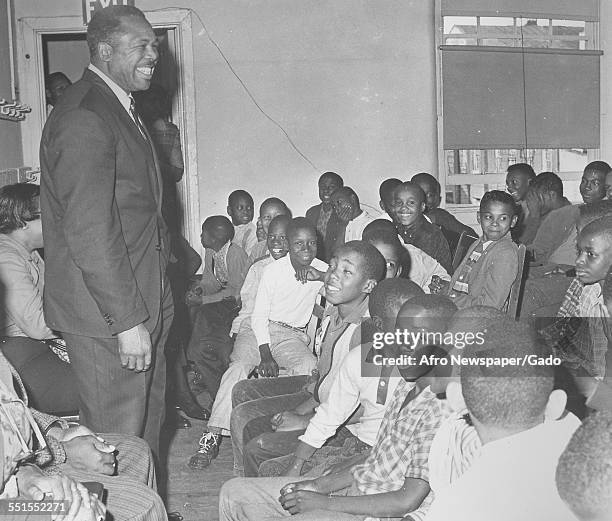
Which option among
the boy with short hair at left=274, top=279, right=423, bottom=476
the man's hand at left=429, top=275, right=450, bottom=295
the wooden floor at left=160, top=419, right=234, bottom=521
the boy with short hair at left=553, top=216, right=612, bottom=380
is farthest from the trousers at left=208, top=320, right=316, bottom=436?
the boy with short hair at left=553, top=216, right=612, bottom=380

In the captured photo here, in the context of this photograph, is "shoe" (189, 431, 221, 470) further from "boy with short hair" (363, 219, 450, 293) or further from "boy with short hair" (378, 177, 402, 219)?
"boy with short hair" (378, 177, 402, 219)

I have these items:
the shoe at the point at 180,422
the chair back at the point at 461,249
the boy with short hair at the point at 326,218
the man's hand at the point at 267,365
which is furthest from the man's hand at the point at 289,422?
the boy with short hair at the point at 326,218

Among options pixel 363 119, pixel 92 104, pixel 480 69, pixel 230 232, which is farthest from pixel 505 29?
pixel 92 104

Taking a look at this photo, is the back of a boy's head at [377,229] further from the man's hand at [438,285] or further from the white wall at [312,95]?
the white wall at [312,95]

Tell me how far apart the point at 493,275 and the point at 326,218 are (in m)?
1.76

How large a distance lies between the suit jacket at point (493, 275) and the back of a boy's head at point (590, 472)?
6.31 feet

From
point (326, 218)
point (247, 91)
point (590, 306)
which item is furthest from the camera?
point (247, 91)

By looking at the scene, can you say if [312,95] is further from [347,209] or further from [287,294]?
[287,294]

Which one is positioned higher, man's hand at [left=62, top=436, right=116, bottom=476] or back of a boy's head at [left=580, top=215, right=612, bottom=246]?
back of a boy's head at [left=580, top=215, right=612, bottom=246]

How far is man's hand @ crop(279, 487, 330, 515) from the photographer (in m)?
1.65

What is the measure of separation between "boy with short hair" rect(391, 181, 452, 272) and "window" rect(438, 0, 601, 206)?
1.77 m

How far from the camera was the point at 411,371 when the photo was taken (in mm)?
1550

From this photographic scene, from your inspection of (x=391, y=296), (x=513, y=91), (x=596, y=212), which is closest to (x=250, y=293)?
(x=596, y=212)

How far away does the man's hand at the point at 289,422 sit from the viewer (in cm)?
231
